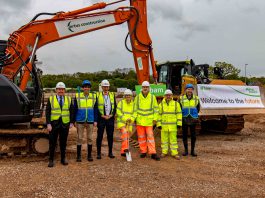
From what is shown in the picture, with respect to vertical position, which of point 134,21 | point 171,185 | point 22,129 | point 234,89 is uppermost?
point 134,21

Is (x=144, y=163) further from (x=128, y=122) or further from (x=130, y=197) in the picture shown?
(x=130, y=197)

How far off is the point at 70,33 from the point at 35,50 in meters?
1.09

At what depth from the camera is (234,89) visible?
12.0m

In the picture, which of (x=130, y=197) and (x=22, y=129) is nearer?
(x=130, y=197)

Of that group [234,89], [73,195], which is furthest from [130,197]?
[234,89]

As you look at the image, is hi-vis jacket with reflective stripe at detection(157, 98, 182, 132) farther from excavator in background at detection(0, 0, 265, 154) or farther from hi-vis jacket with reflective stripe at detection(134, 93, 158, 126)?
A: excavator in background at detection(0, 0, 265, 154)

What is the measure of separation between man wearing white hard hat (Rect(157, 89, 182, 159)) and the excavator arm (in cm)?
215

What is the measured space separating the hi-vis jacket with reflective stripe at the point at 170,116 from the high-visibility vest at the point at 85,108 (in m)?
1.76

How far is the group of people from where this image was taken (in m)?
7.45

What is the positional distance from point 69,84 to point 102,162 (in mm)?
54620

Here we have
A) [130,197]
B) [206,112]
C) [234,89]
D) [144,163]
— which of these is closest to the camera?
[130,197]

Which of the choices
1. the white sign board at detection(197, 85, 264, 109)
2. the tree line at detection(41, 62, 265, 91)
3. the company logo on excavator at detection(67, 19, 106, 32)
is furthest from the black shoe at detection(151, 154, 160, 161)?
the tree line at detection(41, 62, 265, 91)

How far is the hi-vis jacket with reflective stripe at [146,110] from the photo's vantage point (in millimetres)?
8203

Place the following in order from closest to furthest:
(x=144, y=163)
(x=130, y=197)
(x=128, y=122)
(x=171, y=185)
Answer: (x=130, y=197), (x=171, y=185), (x=144, y=163), (x=128, y=122)
